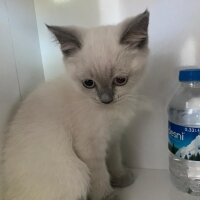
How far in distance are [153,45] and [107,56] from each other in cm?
28

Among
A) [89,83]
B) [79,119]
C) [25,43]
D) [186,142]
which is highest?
[25,43]

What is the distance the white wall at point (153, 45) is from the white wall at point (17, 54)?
0.05 metres

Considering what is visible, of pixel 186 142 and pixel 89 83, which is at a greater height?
pixel 89 83

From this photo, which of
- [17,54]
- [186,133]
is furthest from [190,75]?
[17,54]

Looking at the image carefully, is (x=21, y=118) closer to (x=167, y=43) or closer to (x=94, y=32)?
(x=94, y=32)

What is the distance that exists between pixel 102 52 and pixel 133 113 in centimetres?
28

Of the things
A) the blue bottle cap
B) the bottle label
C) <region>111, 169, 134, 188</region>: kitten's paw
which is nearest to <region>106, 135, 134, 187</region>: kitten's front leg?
<region>111, 169, 134, 188</region>: kitten's paw

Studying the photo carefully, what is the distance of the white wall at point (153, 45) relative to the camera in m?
1.08

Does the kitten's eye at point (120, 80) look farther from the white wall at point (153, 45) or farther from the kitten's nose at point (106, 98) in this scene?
the white wall at point (153, 45)

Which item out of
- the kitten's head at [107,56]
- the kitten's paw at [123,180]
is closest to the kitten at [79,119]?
the kitten's head at [107,56]

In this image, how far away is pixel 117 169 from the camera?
3.95 ft

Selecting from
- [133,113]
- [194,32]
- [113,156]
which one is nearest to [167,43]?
[194,32]

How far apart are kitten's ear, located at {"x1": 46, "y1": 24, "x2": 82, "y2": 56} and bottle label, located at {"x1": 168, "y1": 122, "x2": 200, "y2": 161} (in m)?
0.43

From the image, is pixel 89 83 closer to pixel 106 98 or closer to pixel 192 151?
pixel 106 98
